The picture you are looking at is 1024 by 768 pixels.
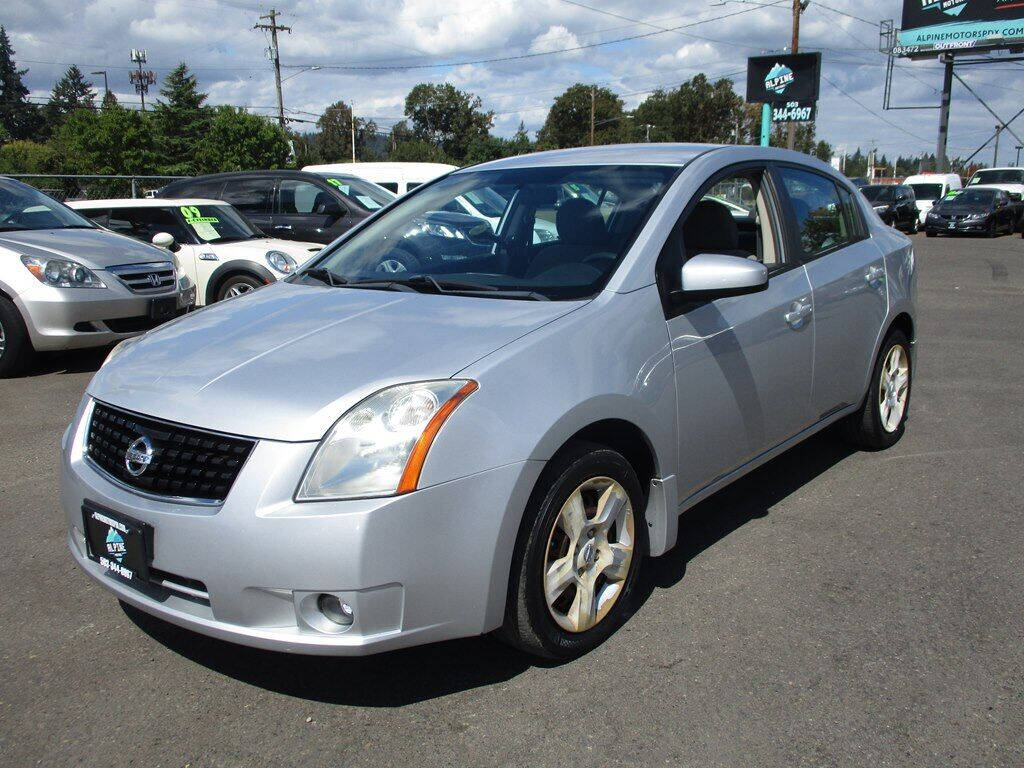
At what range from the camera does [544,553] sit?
2725 millimetres

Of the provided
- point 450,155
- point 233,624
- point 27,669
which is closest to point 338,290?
point 233,624

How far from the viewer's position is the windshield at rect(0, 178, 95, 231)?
7.83m

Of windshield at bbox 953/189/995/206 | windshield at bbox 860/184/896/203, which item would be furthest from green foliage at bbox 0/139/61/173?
windshield at bbox 953/189/995/206

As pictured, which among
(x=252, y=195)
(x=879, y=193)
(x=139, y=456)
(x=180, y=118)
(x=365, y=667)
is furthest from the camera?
(x=180, y=118)

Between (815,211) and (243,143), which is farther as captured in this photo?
(243,143)

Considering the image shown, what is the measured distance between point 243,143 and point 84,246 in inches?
1811

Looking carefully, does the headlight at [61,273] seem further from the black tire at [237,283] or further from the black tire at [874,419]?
the black tire at [874,419]

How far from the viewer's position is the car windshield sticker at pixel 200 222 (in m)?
9.57

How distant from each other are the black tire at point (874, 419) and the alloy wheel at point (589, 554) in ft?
7.84

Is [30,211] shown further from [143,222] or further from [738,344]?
[738,344]

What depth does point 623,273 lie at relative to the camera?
10.4 ft

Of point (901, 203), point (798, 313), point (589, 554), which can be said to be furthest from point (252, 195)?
point (901, 203)

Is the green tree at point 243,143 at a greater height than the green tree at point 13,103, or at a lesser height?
lesser

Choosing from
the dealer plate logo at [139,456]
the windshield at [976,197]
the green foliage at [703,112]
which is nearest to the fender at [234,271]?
the dealer plate logo at [139,456]
